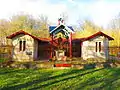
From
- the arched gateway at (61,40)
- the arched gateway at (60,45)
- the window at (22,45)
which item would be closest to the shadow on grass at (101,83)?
the arched gateway at (61,40)

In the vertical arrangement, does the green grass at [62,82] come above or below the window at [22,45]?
below

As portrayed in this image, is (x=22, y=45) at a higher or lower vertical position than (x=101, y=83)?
higher

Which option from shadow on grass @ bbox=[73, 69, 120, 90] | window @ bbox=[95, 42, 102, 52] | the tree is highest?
the tree

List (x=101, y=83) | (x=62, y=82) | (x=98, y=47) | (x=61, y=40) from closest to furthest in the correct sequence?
(x=101, y=83) → (x=62, y=82) → (x=98, y=47) → (x=61, y=40)

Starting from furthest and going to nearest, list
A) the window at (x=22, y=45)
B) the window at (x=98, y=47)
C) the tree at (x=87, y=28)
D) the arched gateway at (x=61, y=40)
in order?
1. the tree at (x=87, y=28)
2. the window at (x=98, y=47)
3. the window at (x=22, y=45)
4. the arched gateway at (x=61, y=40)

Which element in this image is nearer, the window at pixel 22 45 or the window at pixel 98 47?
the window at pixel 22 45

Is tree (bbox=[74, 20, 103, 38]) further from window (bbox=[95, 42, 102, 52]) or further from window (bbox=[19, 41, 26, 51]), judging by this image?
window (bbox=[19, 41, 26, 51])

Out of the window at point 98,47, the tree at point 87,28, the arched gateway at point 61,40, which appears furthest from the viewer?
the tree at point 87,28

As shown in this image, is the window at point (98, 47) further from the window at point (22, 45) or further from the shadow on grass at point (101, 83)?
the shadow on grass at point (101, 83)

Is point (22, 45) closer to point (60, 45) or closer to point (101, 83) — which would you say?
point (60, 45)

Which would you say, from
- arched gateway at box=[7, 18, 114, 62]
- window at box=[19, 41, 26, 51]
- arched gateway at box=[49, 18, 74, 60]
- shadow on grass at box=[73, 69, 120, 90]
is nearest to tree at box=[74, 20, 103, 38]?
arched gateway at box=[49, 18, 74, 60]

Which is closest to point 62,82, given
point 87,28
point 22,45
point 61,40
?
point 22,45

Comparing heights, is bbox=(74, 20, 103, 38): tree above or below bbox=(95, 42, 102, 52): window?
above

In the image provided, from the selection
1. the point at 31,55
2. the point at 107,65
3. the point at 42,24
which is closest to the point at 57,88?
the point at 107,65
